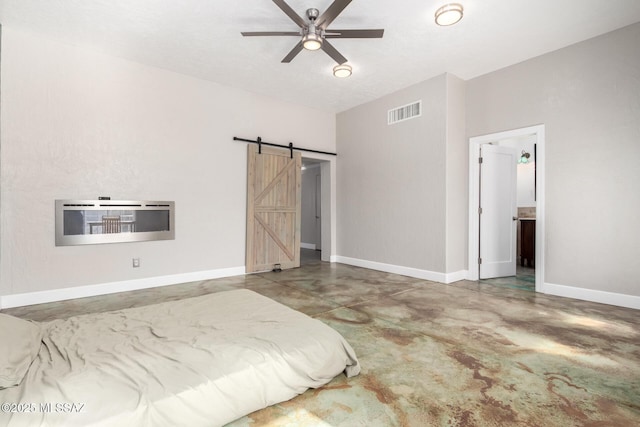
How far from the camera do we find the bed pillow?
4.25 ft

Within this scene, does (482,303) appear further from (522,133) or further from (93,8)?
(93,8)

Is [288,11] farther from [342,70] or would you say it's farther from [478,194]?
[478,194]

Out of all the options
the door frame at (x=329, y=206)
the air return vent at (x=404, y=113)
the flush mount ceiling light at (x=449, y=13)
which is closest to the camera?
the flush mount ceiling light at (x=449, y=13)

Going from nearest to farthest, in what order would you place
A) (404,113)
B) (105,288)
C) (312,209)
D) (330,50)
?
(330,50)
(105,288)
(404,113)
(312,209)

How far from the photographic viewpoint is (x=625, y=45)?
11.8 ft

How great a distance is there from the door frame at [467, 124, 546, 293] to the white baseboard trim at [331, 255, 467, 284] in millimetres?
353

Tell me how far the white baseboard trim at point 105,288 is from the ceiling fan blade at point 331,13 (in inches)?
156

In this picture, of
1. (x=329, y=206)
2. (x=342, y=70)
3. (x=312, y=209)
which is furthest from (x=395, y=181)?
(x=312, y=209)

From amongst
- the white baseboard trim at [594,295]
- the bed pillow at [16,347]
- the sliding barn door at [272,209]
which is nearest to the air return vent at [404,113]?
the sliding barn door at [272,209]

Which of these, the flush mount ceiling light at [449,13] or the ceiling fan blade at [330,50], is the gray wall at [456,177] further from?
the ceiling fan blade at [330,50]

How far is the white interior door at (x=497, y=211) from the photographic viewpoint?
505 centimetres

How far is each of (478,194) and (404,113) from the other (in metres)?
1.88

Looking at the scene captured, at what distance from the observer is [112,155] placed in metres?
4.21

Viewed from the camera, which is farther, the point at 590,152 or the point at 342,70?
the point at 342,70
